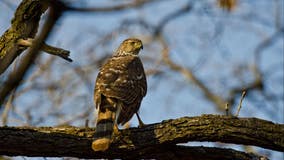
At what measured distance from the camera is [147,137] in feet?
15.5

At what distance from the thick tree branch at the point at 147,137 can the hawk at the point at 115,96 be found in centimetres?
17

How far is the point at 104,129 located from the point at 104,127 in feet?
0.11

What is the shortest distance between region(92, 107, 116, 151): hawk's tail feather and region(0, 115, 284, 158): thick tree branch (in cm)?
13

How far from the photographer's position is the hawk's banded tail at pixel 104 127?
436 centimetres

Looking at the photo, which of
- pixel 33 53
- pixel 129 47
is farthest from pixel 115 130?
pixel 33 53

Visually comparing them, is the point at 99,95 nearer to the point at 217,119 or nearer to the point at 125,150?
the point at 125,150

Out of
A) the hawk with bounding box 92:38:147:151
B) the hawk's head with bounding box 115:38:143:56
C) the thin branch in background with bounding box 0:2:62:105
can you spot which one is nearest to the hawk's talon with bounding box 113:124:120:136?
the hawk with bounding box 92:38:147:151

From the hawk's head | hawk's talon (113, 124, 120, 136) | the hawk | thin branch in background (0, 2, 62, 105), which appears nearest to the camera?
thin branch in background (0, 2, 62, 105)

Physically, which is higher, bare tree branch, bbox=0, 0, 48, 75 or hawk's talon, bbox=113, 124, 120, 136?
bare tree branch, bbox=0, 0, 48, 75

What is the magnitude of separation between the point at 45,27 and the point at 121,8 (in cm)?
27

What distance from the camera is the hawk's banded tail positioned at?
4.36 m

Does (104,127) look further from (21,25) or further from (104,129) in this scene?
(21,25)

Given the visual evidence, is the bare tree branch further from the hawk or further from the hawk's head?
the hawk's head

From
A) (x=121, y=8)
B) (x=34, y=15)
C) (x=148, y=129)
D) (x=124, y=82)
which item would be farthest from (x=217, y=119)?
(x=121, y=8)
